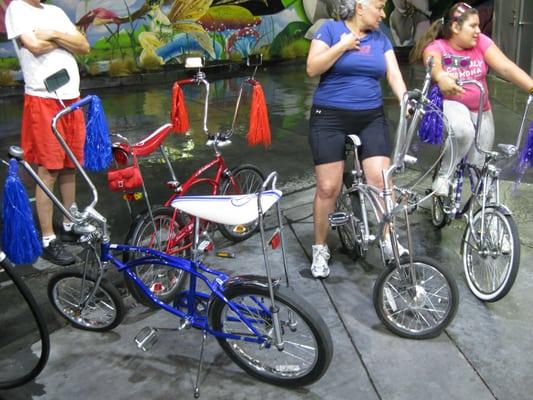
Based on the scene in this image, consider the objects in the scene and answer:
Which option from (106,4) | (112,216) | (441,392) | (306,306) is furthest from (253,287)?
(106,4)

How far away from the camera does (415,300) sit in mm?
3111

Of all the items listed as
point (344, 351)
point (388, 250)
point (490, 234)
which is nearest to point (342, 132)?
point (388, 250)

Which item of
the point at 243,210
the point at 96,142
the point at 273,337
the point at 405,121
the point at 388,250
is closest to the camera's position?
the point at 243,210

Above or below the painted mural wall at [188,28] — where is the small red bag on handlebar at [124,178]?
above

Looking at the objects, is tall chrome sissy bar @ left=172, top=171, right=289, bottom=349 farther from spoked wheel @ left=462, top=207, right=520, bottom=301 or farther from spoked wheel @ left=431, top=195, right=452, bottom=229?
spoked wheel @ left=431, top=195, right=452, bottom=229

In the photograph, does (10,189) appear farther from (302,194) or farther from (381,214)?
(302,194)

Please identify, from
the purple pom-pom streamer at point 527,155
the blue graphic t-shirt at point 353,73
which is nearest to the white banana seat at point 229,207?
the blue graphic t-shirt at point 353,73

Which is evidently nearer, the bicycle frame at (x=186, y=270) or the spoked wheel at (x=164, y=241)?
the bicycle frame at (x=186, y=270)

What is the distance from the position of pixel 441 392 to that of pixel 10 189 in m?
2.24

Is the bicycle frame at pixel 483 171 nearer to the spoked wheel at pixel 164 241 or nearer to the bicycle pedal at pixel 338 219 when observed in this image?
the bicycle pedal at pixel 338 219

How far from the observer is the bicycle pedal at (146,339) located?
2.90 m

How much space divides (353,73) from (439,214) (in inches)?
62.9

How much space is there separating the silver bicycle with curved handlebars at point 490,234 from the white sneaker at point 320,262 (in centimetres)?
90

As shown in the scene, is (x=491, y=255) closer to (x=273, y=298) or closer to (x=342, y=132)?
(x=342, y=132)
